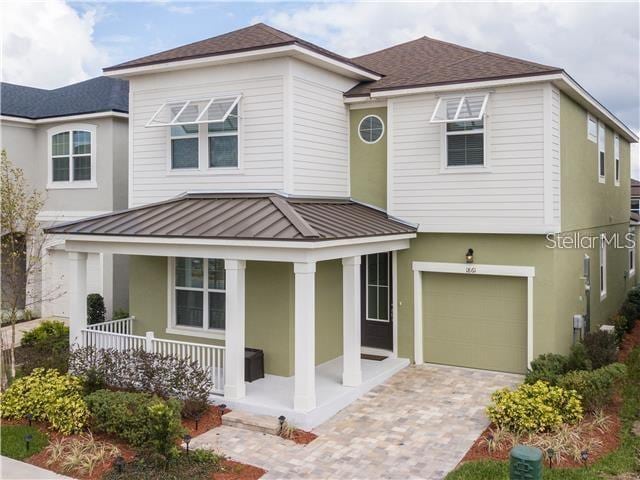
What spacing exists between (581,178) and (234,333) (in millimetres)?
9202

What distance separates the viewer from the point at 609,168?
1777 centimetres

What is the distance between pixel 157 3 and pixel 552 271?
10165 mm

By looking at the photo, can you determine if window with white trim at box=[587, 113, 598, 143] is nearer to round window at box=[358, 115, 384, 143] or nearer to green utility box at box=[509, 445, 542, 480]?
round window at box=[358, 115, 384, 143]

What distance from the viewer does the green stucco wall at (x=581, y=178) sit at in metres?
12.4

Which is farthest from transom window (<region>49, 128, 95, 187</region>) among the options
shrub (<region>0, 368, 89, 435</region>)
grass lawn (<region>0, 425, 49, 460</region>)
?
grass lawn (<region>0, 425, 49, 460</region>)

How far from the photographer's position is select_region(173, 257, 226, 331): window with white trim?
1238 centimetres

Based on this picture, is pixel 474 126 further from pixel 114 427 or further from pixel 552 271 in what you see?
pixel 114 427

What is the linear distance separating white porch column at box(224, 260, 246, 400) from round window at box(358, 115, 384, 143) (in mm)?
4819

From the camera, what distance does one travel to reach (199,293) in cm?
1270

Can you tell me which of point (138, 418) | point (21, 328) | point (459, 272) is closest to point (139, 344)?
point (138, 418)

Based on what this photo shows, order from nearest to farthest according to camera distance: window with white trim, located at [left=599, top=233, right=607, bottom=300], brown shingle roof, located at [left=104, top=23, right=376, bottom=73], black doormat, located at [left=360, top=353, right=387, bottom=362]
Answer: brown shingle roof, located at [left=104, top=23, right=376, bottom=73] < black doormat, located at [left=360, top=353, right=387, bottom=362] < window with white trim, located at [left=599, top=233, right=607, bottom=300]

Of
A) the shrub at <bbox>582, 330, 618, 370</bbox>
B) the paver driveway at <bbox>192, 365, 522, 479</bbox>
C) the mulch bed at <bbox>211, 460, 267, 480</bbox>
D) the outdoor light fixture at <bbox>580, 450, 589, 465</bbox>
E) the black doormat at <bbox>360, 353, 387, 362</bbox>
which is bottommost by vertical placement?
the mulch bed at <bbox>211, 460, 267, 480</bbox>

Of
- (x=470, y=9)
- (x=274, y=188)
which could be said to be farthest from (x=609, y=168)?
(x=274, y=188)

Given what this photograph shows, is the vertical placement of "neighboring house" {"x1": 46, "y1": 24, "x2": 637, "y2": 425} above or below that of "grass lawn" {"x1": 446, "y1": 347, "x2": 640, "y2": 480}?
above
